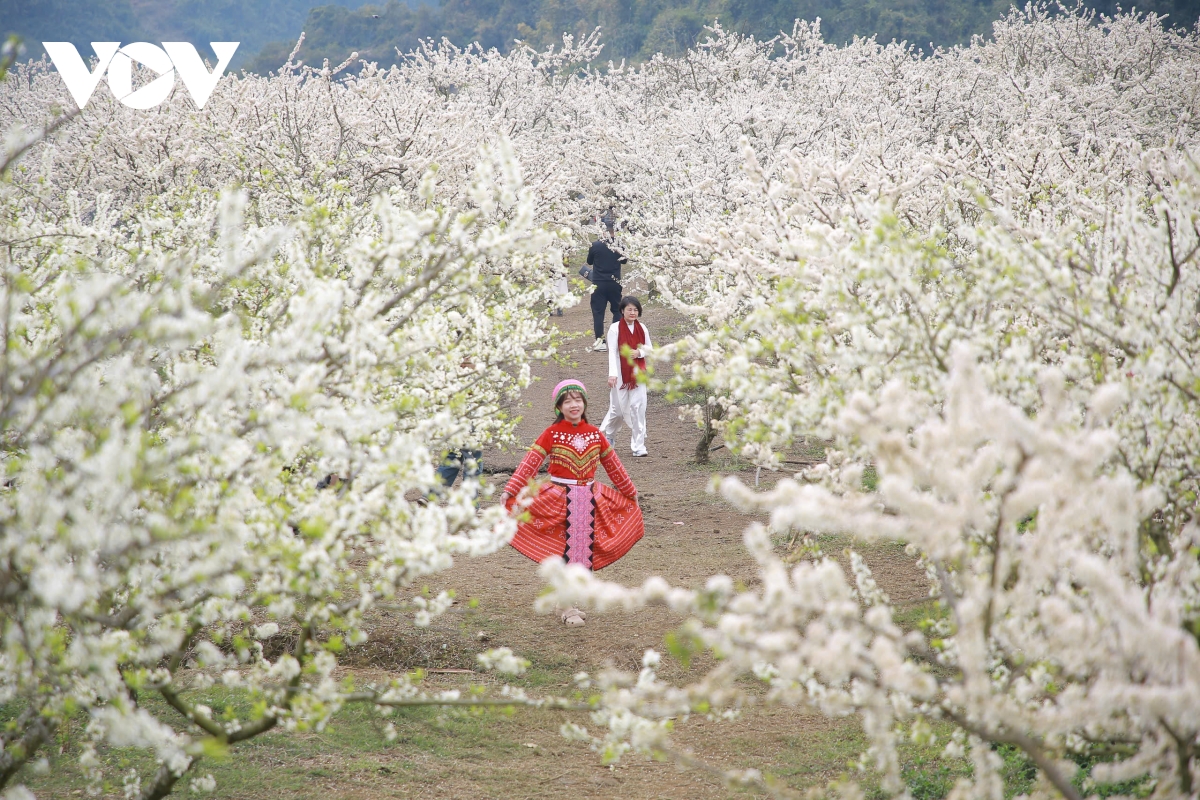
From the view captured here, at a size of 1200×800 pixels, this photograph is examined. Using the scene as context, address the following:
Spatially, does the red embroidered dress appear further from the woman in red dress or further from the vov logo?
the vov logo

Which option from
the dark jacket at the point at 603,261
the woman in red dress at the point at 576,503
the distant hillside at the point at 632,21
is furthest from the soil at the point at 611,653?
the distant hillside at the point at 632,21

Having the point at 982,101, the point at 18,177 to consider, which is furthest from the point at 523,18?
the point at 18,177

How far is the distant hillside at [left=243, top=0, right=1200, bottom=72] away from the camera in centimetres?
4509

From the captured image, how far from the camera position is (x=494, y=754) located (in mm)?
5652

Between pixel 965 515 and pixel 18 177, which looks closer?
pixel 965 515

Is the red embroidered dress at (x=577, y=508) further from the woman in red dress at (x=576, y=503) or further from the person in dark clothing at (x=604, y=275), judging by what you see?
the person in dark clothing at (x=604, y=275)

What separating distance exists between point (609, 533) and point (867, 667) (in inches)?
185

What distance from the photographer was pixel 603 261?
15891 millimetres

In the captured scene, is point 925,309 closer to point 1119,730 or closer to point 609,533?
point 1119,730

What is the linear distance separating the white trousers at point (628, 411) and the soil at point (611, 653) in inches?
30.5

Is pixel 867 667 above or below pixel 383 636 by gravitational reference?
above

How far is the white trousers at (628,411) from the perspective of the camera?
38.4ft

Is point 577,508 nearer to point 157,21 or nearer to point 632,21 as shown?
point 632,21

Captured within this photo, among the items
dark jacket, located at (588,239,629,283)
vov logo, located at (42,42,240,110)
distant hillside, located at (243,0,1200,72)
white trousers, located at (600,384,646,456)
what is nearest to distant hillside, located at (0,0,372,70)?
distant hillside, located at (243,0,1200,72)
